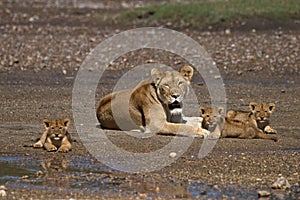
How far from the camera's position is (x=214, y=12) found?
24031 millimetres

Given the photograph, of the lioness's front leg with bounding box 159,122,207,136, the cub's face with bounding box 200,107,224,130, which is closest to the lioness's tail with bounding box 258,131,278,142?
the cub's face with bounding box 200,107,224,130

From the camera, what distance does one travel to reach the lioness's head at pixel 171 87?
408 inches

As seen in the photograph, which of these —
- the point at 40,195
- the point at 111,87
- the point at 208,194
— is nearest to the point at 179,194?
the point at 208,194

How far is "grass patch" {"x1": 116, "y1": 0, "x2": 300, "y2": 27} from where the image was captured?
23.5 meters

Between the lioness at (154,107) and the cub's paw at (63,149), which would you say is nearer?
the cub's paw at (63,149)

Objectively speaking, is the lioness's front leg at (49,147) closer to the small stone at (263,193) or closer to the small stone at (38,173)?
the small stone at (38,173)

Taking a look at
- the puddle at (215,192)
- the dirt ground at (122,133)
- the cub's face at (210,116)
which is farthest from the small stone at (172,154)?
the puddle at (215,192)

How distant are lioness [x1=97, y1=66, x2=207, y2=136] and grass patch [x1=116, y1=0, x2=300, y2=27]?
1272cm

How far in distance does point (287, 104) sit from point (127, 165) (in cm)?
493

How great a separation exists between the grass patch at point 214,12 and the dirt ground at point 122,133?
68cm

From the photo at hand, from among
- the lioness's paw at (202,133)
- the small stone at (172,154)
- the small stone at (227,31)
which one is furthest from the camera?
the small stone at (227,31)

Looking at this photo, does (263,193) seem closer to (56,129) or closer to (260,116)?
(56,129)

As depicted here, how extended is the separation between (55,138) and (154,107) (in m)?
1.46

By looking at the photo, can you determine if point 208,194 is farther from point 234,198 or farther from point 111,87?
point 111,87
